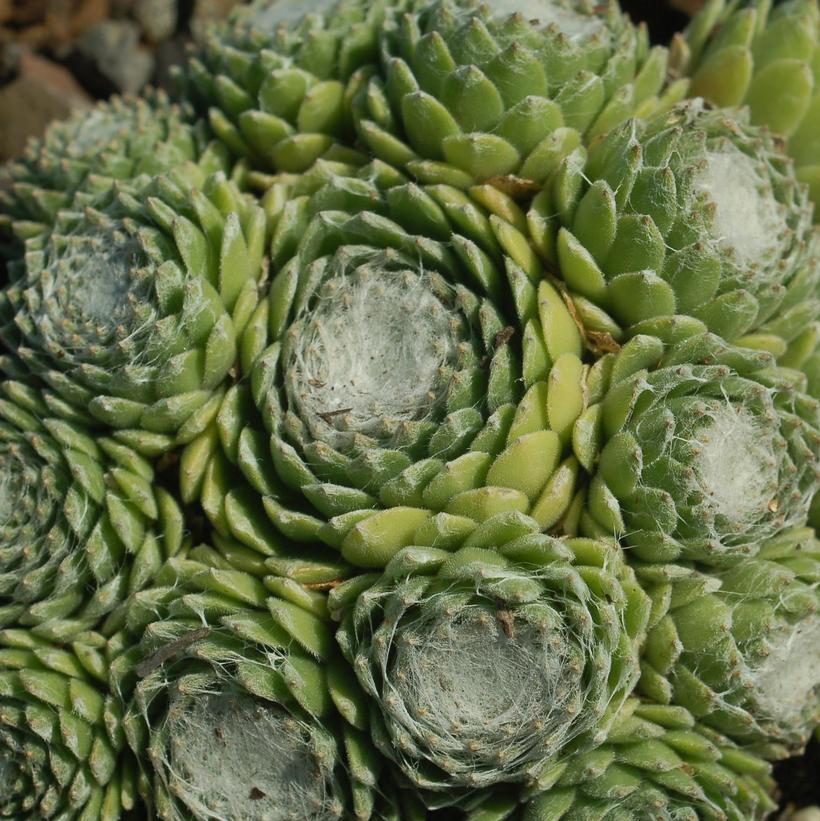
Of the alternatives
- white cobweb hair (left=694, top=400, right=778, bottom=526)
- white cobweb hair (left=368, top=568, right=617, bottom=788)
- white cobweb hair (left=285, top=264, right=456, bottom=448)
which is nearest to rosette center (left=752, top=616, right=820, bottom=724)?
white cobweb hair (left=694, top=400, right=778, bottom=526)

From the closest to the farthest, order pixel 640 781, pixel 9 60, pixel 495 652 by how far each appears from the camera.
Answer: pixel 495 652 → pixel 640 781 → pixel 9 60

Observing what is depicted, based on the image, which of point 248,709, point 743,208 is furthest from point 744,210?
point 248,709

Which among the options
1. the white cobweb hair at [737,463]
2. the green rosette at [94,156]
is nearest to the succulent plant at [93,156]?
the green rosette at [94,156]

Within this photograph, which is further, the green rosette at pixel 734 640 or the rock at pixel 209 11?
the rock at pixel 209 11

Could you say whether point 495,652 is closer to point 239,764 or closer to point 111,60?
point 239,764

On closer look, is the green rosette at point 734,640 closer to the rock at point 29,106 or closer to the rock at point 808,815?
the rock at point 808,815

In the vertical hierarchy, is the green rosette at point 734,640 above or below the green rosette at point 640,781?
above

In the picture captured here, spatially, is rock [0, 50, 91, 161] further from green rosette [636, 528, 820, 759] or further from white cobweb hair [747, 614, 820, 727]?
white cobweb hair [747, 614, 820, 727]
